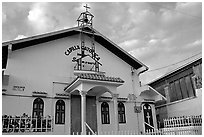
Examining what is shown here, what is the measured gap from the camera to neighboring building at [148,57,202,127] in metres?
13.9

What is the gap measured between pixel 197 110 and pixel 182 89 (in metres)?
2.64

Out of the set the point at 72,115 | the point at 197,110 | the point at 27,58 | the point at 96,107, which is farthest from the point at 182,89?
the point at 27,58

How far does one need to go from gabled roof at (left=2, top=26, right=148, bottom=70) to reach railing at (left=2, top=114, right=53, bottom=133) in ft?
11.8

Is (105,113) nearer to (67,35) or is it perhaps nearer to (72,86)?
(72,86)

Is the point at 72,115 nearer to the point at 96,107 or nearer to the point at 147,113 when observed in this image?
the point at 96,107

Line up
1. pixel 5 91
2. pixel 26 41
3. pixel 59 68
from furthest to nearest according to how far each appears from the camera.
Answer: pixel 59 68 → pixel 26 41 → pixel 5 91

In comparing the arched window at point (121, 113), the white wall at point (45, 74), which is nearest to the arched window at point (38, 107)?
the white wall at point (45, 74)

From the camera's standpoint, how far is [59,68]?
11.6 m

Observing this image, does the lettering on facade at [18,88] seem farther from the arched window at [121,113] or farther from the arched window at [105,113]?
the arched window at [121,113]

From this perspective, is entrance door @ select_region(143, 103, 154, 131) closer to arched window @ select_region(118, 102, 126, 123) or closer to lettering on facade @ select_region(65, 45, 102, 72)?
arched window @ select_region(118, 102, 126, 123)

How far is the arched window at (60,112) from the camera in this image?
10.6 meters

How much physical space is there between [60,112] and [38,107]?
1162 millimetres

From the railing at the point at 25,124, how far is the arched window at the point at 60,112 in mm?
669

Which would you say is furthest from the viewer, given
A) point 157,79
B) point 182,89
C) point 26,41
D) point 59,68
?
point 157,79
